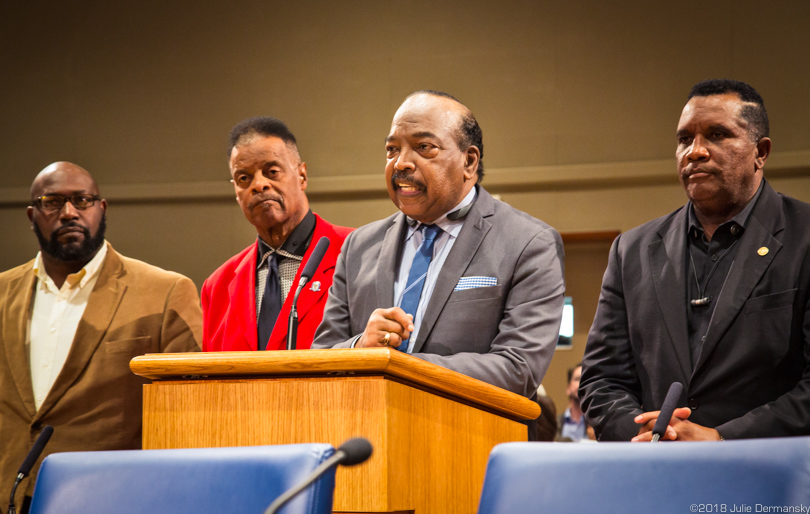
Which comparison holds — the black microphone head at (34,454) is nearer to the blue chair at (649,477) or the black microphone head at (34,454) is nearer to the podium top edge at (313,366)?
the podium top edge at (313,366)

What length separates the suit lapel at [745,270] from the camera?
6.54 ft

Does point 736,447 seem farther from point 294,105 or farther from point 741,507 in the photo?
point 294,105

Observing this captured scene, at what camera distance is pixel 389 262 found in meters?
2.27

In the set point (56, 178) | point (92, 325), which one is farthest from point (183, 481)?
point (56, 178)

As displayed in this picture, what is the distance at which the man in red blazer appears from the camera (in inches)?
112

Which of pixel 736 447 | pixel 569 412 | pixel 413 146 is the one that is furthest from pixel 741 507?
pixel 569 412

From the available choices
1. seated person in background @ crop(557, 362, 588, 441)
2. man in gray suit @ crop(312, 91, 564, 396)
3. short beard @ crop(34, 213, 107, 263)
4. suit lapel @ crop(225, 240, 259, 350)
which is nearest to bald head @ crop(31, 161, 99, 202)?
short beard @ crop(34, 213, 107, 263)

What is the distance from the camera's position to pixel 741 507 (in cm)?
101

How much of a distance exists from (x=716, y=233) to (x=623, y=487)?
1.24 m

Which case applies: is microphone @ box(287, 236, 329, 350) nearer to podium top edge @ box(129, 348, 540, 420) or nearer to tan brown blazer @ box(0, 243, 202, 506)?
podium top edge @ box(129, 348, 540, 420)

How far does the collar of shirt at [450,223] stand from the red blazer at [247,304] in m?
0.42

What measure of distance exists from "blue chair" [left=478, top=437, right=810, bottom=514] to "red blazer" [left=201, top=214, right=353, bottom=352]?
5.04 ft

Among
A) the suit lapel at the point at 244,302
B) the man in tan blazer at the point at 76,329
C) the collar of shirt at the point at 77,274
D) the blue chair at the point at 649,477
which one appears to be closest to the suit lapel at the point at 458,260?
the suit lapel at the point at 244,302

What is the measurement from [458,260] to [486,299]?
0.44 ft
